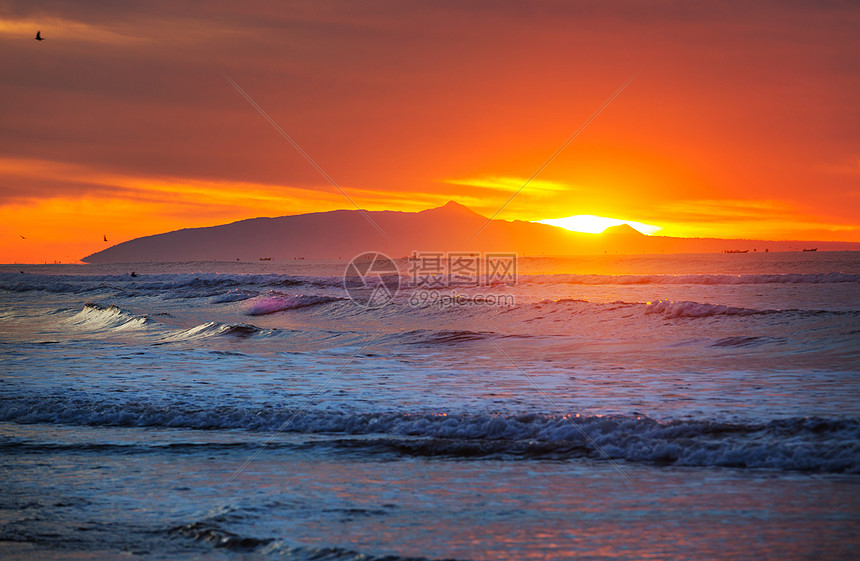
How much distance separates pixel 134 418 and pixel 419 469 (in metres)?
4.63

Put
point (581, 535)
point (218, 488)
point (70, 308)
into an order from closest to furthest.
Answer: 1. point (581, 535)
2. point (218, 488)
3. point (70, 308)

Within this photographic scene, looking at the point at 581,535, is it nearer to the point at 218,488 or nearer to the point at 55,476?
the point at 218,488

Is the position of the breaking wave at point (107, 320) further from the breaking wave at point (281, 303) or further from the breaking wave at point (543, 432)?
the breaking wave at point (543, 432)

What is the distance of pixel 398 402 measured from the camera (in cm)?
1005

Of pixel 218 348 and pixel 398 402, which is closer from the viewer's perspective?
pixel 398 402

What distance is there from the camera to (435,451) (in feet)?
24.8

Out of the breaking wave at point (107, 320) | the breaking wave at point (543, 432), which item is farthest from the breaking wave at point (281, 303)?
the breaking wave at point (543, 432)

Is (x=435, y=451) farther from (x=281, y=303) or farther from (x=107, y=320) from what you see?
(x=281, y=303)

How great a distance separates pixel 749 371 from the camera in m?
12.6

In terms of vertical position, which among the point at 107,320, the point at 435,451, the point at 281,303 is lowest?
the point at 435,451

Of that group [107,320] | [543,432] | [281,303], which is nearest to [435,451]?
[543,432]

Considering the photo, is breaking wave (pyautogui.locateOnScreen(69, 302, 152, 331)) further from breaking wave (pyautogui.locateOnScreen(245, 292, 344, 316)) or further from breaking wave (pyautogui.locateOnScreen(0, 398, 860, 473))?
breaking wave (pyautogui.locateOnScreen(0, 398, 860, 473))

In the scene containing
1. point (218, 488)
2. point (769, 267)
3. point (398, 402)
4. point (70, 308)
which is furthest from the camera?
point (769, 267)

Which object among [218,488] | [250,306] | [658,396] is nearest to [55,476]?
[218,488]
